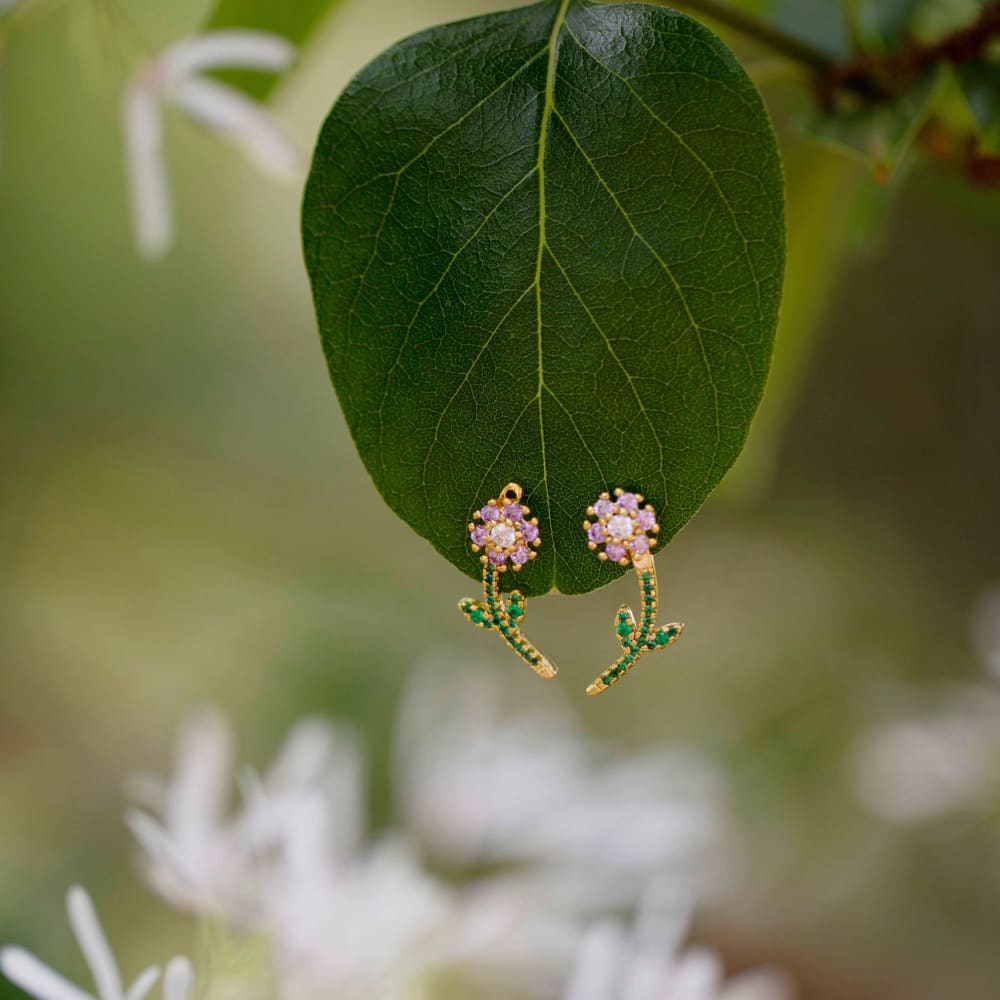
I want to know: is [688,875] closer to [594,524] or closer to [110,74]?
[594,524]

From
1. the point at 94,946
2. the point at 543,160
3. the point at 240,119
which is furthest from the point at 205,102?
the point at 94,946

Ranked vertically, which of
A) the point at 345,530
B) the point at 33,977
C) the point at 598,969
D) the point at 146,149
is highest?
the point at 345,530

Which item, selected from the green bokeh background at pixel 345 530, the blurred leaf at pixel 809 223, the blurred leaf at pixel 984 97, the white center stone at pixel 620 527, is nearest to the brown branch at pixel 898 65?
the blurred leaf at pixel 984 97

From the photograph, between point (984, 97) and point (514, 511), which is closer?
point (514, 511)

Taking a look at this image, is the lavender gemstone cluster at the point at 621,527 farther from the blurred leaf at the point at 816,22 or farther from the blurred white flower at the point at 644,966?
the blurred leaf at the point at 816,22

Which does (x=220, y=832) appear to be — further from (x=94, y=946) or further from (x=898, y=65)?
(x=898, y=65)

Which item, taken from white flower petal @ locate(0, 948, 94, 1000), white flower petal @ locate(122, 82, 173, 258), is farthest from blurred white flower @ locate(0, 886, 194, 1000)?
white flower petal @ locate(122, 82, 173, 258)

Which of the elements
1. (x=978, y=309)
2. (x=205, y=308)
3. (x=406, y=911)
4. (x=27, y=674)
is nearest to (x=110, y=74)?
(x=406, y=911)
